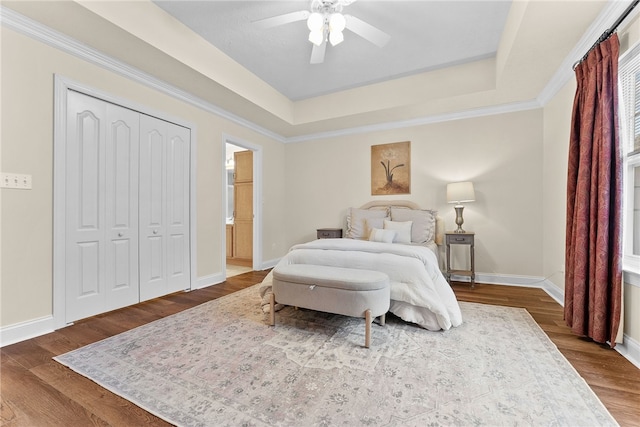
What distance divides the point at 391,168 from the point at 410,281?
259cm

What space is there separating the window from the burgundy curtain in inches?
4.6

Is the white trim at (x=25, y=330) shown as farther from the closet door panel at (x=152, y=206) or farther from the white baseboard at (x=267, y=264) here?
the white baseboard at (x=267, y=264)

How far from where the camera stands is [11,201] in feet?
6.93

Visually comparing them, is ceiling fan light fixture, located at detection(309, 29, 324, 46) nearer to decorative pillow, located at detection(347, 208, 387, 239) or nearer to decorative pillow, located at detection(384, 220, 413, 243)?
decorative pillow, located at detection(384, 220, 413, 243)

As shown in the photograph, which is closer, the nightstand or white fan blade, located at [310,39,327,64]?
white fan blade, located at [310,39,327,64]

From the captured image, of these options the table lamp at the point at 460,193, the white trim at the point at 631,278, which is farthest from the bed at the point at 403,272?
the table lamp at the point at 460,193

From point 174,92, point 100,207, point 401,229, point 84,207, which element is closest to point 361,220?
point 401,229

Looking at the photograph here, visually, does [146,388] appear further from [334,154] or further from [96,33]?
[334,154]

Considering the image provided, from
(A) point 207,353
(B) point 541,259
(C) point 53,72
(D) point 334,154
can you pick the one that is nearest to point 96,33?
(C) point 53,72

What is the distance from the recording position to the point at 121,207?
283cm

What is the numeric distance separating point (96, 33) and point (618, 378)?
455cm

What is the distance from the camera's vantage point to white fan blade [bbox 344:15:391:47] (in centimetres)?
226

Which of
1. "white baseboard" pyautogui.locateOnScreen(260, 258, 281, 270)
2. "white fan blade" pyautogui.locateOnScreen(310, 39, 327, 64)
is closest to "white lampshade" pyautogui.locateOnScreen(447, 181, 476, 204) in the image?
"white fan blade" pyautogui.locateOnScreen(310, 39, 327, 64)

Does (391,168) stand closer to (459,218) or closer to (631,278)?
(459,218)
